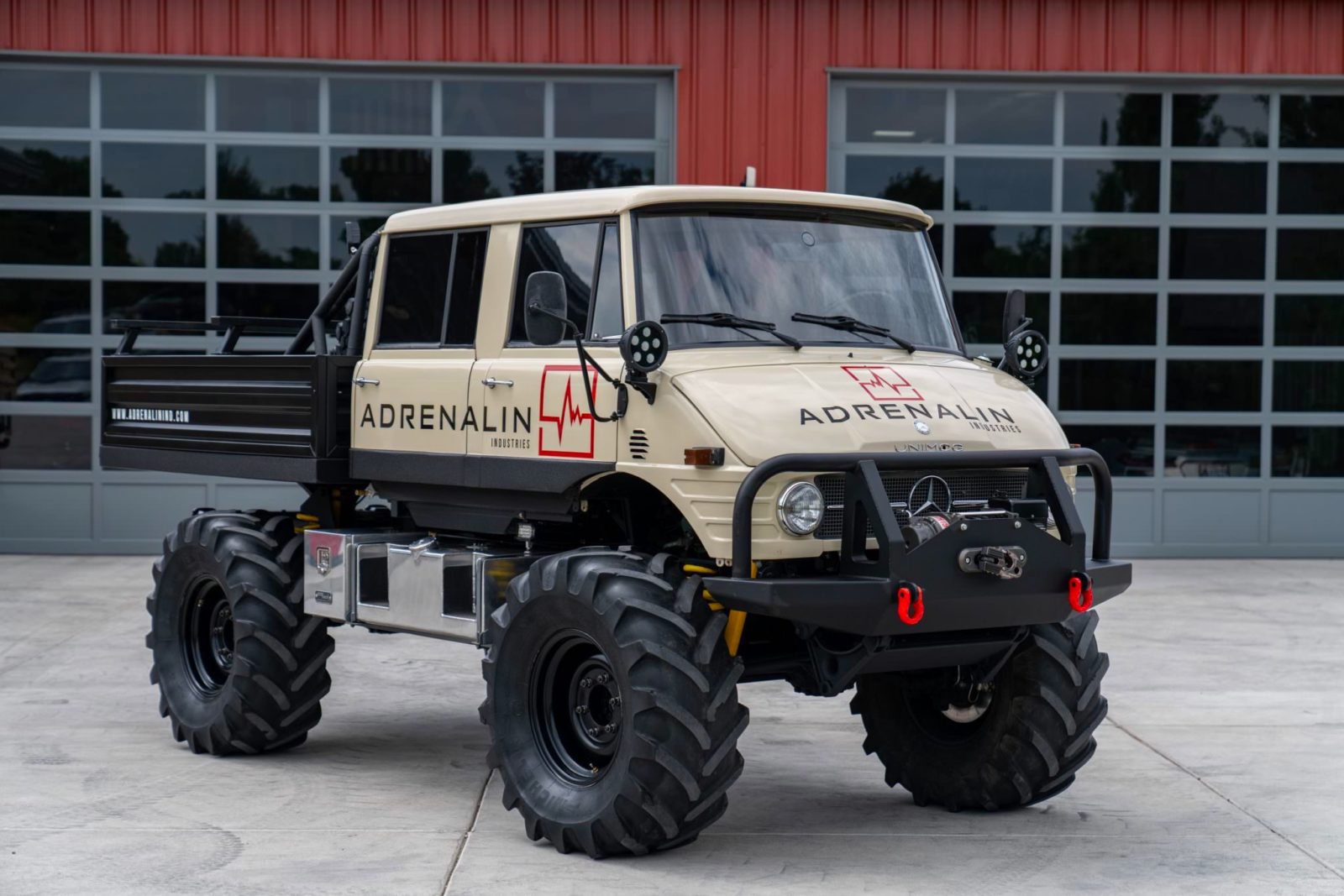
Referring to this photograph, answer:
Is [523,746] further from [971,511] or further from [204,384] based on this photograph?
[204,384]

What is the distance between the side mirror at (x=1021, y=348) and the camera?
756 cm

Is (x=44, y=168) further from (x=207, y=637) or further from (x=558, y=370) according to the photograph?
(x=558, y=370)

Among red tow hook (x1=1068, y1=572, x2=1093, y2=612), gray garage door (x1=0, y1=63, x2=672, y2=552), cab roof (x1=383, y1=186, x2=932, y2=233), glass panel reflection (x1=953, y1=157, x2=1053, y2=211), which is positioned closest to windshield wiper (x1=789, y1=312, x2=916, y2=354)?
cab roof (x1=383, y1=186, x2=932, y2=233)

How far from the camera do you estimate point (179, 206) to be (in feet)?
55.9

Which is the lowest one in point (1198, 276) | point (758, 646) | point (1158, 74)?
point (758, 646)

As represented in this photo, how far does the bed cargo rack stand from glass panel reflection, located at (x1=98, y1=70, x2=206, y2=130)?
7.50m

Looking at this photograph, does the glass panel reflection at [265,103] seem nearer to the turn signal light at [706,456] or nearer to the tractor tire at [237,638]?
the tractor tire at [237,638]

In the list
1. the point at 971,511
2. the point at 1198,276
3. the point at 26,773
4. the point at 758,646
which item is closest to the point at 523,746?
the point at 758,646

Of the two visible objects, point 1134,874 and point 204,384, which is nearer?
point 1134,874

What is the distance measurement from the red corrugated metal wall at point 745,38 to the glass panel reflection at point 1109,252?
62.1 inches

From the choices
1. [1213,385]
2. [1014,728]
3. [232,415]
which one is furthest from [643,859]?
[1213,385]

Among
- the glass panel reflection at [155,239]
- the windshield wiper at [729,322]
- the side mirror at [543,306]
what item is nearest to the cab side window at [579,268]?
the side mirror at [543,306]

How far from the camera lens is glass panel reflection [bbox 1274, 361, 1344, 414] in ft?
57.9

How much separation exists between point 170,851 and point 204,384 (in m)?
3.10
